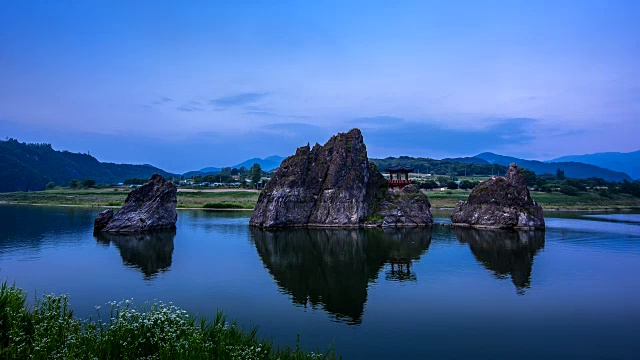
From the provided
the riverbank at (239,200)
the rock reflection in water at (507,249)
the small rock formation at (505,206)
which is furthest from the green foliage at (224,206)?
the rock reflection in water at (507,249)

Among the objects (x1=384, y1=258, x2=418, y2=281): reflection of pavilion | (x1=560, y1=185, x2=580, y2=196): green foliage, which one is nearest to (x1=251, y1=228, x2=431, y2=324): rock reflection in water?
(x1=384, y1=258, x2=418, y2=281): reflection of pavilion

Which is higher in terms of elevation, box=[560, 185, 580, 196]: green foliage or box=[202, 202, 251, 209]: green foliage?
box=[560, 185, 580, 196]: green foliage

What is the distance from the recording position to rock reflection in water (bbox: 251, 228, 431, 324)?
3053 cm

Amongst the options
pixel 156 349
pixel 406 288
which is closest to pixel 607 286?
pixel 406 288

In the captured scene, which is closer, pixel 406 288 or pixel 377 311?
pixel 377 311

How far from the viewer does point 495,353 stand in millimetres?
20734

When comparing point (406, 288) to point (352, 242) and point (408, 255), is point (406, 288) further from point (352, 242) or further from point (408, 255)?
point (352, 242)

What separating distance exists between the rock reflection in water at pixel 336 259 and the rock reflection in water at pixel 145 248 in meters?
10.5

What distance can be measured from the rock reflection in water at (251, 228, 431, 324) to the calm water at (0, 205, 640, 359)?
0.57 ft

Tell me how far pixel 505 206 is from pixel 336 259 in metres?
43.0

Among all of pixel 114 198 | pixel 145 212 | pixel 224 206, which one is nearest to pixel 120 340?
pixel 145 212

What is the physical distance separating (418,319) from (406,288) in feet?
25.7

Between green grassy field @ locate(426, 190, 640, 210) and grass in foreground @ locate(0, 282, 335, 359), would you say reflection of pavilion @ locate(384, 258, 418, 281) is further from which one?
green grassy field @ locate(426, 190, 640, 210)

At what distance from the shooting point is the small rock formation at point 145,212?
67875mm
